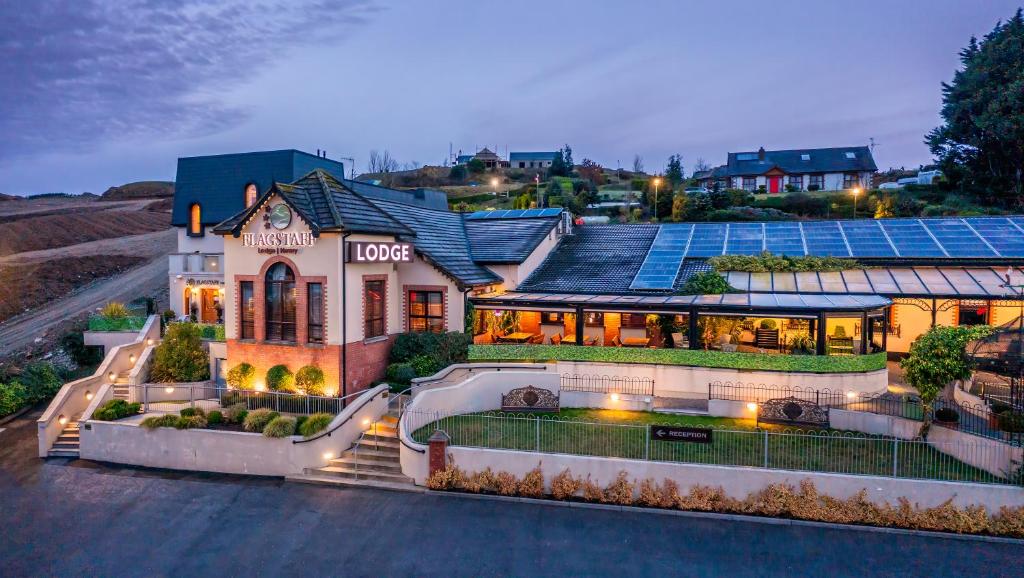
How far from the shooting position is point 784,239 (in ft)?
95.7

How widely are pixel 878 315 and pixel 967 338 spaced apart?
238 inches

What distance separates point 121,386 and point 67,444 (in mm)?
2659

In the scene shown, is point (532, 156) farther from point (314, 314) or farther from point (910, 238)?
point (314, 314)

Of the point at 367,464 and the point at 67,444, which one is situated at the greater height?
the point at 367,464

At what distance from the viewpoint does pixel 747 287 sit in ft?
80.8

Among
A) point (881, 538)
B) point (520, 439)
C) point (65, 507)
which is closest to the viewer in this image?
point (881, 538)

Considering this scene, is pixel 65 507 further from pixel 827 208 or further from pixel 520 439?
pixel 827 208

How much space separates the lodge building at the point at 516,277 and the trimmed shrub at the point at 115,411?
3351 millimetres

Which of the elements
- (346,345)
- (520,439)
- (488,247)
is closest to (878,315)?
(520,439)

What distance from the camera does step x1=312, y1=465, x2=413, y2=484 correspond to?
15.1m

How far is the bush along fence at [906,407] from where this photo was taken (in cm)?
1401

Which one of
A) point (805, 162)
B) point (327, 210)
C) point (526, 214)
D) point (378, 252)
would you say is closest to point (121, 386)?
point (327, 210)

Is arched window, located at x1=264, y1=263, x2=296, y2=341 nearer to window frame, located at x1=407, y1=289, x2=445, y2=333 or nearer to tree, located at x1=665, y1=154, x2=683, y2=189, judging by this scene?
window frame, located at x1=407, y1=289, x2=445, y2=333

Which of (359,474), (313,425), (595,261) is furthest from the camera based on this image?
(595,261)
